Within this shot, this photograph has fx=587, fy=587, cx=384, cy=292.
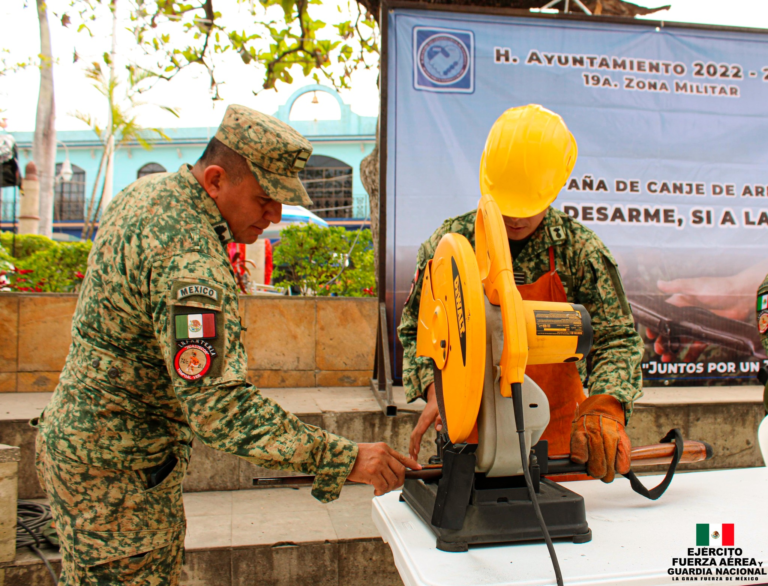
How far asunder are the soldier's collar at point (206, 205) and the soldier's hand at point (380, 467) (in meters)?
0.69

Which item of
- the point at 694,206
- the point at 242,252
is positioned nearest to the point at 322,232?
the point at 242,252

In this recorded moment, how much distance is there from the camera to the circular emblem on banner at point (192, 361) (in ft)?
4.38

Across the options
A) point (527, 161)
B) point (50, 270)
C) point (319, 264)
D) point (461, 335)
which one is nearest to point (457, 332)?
point (461, 335)

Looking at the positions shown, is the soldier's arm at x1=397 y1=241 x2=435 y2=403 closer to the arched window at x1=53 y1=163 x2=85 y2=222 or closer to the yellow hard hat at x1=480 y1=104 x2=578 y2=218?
the yellow hard hat at x1=480 y1=104 x2=578 y2=218

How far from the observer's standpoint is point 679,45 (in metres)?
4.23

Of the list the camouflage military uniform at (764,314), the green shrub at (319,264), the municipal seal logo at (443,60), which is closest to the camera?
the camouflage military uniform at (764,314)

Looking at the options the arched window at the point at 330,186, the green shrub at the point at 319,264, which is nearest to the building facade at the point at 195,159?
the arched window at the point at 330,186

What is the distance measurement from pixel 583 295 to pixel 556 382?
0.97 feet

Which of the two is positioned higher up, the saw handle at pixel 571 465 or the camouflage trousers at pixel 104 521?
the saw handle at pixel 571 465

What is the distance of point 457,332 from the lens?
4.04 ft

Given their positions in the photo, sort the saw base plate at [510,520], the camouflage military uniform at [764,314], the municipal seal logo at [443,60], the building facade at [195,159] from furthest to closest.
Result: the building facade at [195,159] → the municipal seal logo at [443,60] → the camouflage military uniform at [764,314] → the saw base plate at [510,520]

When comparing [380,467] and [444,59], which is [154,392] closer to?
[380,467]

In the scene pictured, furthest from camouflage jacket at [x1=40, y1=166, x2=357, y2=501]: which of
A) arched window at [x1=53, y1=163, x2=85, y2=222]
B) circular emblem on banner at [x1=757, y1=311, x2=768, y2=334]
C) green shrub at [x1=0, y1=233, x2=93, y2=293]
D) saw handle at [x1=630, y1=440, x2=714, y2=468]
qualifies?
arched window at [x1=53, y1=163, x2=85, y2=222]

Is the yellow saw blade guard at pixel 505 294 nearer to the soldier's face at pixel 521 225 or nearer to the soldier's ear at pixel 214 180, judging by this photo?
the soldier's face at pixel 521 225
